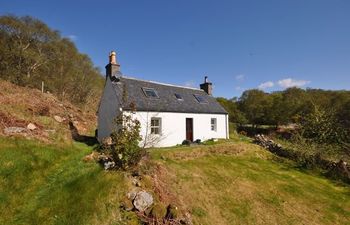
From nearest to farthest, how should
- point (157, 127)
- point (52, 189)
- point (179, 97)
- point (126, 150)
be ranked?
point (52, 189), point (126, 150), point (157, 127), point (179, 97)

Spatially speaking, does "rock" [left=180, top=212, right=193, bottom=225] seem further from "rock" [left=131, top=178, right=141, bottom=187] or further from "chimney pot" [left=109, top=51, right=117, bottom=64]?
"chimney pot" [left=109, top=51, right=117, bottom=64]

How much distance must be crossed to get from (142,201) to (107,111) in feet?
38.8

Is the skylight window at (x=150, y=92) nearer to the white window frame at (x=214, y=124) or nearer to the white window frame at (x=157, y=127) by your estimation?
the white window frame at (x=157, y=127)

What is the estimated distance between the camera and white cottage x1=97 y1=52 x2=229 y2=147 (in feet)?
62.6

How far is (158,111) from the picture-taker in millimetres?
A: 19984

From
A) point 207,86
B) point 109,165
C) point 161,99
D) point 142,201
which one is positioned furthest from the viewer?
point 207,86

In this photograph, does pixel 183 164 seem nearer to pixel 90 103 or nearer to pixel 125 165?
pixel 125 165

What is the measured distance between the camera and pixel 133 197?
33.6 feet

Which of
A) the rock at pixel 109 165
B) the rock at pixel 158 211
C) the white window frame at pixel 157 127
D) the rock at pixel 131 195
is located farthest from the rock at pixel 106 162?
the white window frame at pixel 157 127

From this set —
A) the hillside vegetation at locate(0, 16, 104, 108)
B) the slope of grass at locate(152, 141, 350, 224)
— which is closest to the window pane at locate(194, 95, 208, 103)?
the slope of grass at locate(152, 141, 350, 224)

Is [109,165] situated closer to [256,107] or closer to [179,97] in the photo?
[179,97]

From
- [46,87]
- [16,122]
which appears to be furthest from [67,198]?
[46,87]

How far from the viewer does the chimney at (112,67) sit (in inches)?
790

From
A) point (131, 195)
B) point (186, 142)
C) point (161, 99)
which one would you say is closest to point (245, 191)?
point (131, 195)
